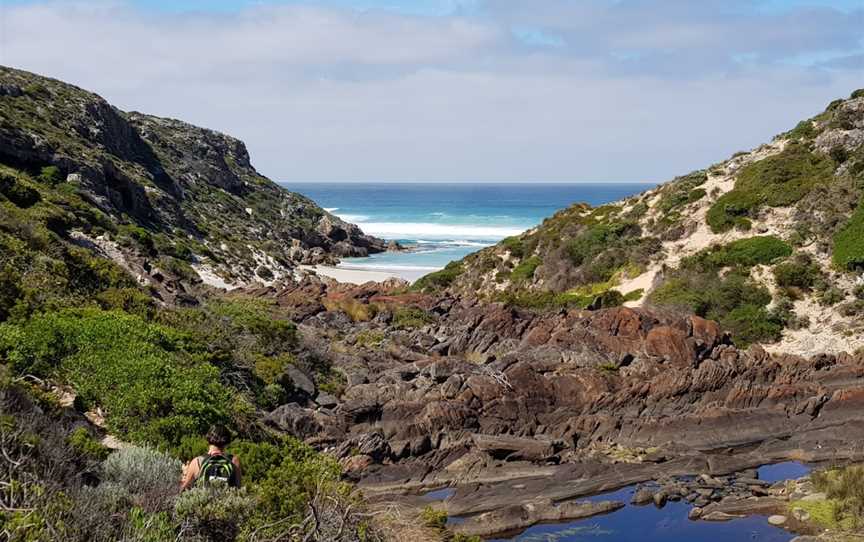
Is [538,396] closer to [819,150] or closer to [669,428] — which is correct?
[669,428]

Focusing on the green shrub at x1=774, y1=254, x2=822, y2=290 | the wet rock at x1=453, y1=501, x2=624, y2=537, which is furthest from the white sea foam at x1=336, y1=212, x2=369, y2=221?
the wet rock at x1=453, y1=501, x2=624, y2=537

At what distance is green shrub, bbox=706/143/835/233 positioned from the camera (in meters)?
40.3

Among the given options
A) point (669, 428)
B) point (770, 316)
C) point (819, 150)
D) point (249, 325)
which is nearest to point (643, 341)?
point (669, 428)

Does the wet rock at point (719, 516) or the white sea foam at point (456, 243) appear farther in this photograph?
the white sea foam at point (456, 243)

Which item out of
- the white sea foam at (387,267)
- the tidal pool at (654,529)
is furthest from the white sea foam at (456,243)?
the tidal pool at (654,529)

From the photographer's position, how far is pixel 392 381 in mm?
24062

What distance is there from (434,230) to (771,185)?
287 ft

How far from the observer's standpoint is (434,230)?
127 metres

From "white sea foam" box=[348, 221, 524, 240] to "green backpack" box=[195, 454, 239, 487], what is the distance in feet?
338

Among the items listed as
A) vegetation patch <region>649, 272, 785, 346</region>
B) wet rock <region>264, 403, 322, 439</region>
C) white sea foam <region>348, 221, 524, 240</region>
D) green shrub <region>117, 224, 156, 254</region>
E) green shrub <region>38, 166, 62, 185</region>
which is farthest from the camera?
white sea foam <region>348, 221, 524, 240</region>

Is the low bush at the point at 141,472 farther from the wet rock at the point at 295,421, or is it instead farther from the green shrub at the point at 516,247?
the green shrub at the point at 516,247

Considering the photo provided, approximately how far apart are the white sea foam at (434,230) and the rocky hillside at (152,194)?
2053 cm

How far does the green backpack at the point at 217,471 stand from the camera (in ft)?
26.9

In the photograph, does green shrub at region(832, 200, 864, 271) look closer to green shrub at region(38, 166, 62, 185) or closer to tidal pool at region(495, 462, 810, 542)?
tidal pool at region(495, 462, 810, 542)
